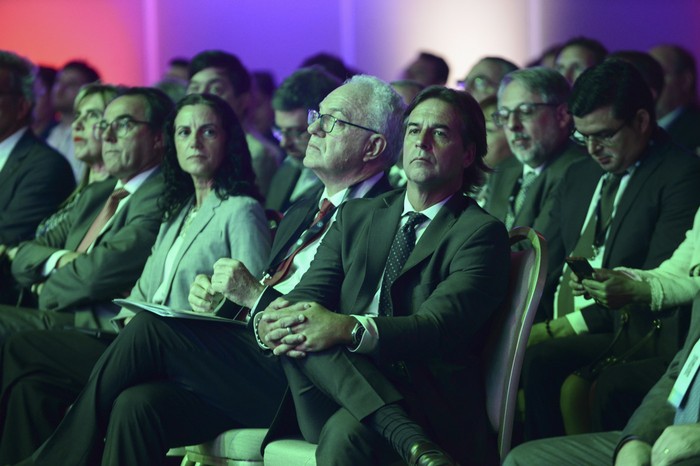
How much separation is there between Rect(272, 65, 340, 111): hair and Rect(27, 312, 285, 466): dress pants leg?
1.64 m

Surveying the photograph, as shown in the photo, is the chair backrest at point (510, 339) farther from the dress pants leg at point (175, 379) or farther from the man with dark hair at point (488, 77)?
the man with dark hair at point (488, 77)

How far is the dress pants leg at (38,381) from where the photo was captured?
3.79 metres

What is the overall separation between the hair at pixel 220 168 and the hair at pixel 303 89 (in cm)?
72

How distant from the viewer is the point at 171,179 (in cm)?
417

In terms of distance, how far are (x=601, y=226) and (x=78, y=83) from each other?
3.99 meters

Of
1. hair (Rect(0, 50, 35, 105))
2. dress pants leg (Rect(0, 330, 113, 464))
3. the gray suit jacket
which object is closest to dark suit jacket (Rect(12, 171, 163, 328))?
dress pants leg (Rect(0, 330, 113, 464))

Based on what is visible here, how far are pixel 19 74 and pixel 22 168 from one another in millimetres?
563

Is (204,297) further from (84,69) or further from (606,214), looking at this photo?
(84,69)

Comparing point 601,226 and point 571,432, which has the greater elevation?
point 601,226

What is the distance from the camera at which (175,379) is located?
11.0 ft

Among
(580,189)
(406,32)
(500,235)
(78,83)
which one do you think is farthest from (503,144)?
(406,32)

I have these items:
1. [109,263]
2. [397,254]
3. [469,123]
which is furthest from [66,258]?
[469,123]

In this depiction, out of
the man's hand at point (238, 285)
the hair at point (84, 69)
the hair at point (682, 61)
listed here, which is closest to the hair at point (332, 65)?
the hair at point (84, 69)

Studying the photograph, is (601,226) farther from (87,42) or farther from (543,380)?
(87,42)
